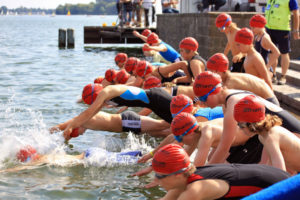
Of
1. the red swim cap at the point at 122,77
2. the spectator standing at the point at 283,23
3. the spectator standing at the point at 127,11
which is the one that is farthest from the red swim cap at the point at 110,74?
the spectator standing at the point at 127,11

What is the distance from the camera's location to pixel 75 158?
7.19m

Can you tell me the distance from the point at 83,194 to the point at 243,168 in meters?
3.06

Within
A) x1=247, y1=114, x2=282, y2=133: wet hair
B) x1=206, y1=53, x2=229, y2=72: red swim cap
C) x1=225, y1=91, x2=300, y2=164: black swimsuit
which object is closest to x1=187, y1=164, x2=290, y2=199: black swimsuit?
x1=247, y1=114, x2=282, y2=133: wet hair

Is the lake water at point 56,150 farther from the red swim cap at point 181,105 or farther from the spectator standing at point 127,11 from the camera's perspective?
the spectator standing at point 127,11

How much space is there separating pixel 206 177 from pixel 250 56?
4.26 meters

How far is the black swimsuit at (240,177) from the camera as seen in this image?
360 centimetres

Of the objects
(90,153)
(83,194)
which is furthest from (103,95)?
(83,194)

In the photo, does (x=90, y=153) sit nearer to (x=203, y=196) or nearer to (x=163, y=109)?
(x=163, y=109)

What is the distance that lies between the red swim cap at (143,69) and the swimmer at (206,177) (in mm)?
4876

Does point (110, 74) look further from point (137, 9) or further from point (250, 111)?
point (137, 9)

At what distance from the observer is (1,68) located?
887 inches

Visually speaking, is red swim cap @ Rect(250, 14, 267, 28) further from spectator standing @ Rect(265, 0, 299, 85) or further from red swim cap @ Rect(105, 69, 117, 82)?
red swim cap @ Rect(105, 69, 117, 82)

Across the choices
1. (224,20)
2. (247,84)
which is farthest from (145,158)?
(224,20)

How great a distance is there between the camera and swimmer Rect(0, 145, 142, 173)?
6.97m
